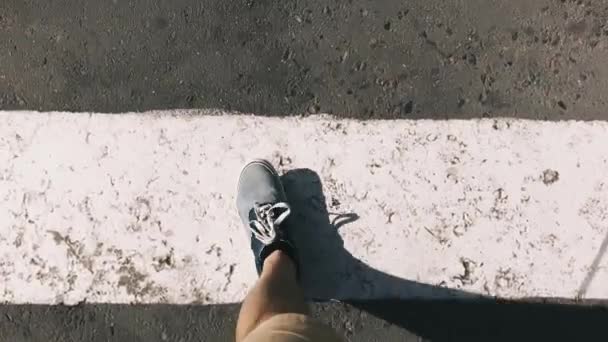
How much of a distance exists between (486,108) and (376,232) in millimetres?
740

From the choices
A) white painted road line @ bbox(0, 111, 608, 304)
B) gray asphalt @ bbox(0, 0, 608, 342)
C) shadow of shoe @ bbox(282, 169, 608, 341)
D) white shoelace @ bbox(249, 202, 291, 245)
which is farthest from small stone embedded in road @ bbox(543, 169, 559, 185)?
white shoelace @ bbox(249, 202, 291, 245)

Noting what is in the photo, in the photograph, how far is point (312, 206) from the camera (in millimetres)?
2816

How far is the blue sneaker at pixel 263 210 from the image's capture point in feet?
8.83

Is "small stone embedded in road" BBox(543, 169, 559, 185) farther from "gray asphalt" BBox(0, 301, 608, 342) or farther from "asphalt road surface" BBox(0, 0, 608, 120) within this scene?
"gray asphalt" BBox(0, 301, 608, 342)

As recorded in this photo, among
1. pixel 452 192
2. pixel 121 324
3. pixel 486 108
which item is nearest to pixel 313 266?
pixel 452 192

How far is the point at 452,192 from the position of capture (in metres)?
2.79

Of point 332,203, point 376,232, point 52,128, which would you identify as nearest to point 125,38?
point 52,128

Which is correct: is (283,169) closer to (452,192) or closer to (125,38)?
(452,192)

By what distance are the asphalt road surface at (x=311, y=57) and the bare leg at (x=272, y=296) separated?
0.69m

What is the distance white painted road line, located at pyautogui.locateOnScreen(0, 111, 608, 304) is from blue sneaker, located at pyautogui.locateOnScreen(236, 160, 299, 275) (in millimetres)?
67

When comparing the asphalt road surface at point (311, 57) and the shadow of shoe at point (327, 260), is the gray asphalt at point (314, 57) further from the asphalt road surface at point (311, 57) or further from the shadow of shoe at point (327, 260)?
the shadow of shoe at point (327, 260)

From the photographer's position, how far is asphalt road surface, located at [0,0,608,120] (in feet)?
9.34

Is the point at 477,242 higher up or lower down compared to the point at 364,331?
higher up

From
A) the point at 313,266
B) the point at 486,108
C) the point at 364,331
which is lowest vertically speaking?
the point at 364,331
